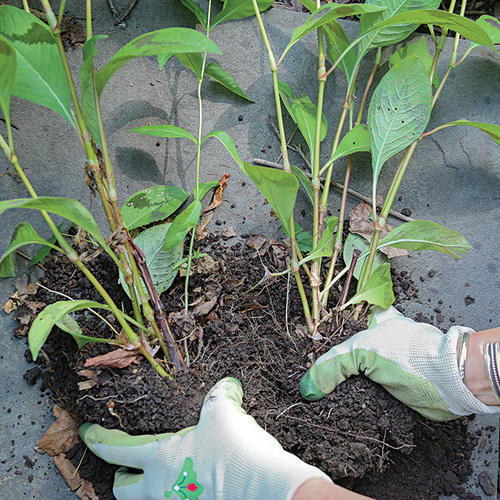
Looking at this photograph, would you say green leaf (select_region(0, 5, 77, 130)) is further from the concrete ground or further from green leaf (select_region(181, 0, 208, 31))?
green leaf (select_region(181, 0, 208, 31))

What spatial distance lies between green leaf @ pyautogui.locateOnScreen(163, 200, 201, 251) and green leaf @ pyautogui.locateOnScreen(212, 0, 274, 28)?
556 mm

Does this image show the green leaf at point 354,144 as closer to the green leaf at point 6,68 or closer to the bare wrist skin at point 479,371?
the bare wrist skin at point 479,371

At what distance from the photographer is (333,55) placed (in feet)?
3.99

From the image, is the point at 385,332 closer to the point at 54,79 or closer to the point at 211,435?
the point at 211,435

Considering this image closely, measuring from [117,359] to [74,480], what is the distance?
38 centimetres

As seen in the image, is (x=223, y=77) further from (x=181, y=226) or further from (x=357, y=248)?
(x=357, y=248)

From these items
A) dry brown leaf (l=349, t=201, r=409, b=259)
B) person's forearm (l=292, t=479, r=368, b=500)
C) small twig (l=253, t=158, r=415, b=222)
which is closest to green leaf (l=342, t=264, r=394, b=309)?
dry brown leaf (l=349, t=201, r=409, b=259)

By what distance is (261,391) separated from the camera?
1081 millimetres

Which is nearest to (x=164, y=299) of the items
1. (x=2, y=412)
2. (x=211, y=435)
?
(x=211, y=435)

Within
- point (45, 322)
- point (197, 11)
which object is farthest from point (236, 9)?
point (45, 322)

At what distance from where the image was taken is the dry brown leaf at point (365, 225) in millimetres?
1250

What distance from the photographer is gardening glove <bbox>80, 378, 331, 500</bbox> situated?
91cm

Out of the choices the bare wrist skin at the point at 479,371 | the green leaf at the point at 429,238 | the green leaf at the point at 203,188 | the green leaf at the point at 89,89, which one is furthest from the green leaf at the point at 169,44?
the bare wrist skin at the point at 479,371

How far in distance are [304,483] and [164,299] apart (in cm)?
58
